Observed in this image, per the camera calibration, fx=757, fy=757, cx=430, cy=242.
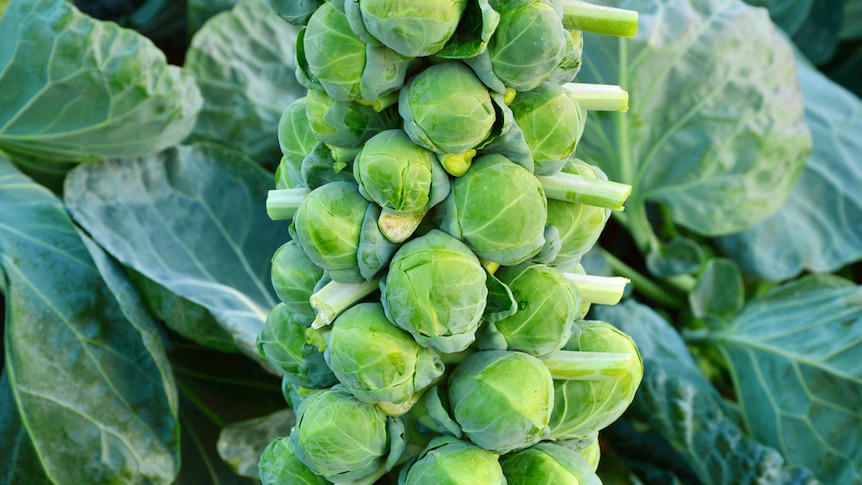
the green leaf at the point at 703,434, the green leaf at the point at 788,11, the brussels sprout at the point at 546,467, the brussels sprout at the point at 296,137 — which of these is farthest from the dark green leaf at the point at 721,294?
the brussels sprout at the point at 296,137

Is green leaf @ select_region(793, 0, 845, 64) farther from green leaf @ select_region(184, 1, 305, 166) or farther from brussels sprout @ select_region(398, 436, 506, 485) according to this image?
brussels sprout @ select_region(398, 436, 506, 485)

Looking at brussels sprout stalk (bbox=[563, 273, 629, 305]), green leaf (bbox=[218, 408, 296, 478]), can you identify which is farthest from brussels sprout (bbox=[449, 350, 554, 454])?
green leaf (bbox=[218, 408, 296, 478])

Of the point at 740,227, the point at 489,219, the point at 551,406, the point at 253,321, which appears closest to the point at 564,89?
the point at 489,219

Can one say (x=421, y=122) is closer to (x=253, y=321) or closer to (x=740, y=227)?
(x=253, y=321)

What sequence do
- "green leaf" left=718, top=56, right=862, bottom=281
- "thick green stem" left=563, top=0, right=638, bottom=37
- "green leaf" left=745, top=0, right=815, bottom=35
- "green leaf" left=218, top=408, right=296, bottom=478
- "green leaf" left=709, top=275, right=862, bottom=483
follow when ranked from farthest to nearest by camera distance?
"green leaf" left=745, top=0, right=815, bottom=35 → "green leaf" left=718, top=56, right=862, bottom=281 → "green leaf" left=709, top=275, right=862, bottom=483 → "green leaf" left=218, top=408, right=296, bottom=478 → "thick green stem" left=563, top=0, right=638, bottom=37

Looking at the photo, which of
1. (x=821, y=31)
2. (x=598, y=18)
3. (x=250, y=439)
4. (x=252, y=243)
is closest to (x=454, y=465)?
(x=598, y=18)

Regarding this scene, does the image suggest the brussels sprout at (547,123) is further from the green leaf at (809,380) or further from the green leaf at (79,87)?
the green leaf at (809,380)

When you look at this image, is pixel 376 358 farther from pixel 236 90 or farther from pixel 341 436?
pixel 236 90
